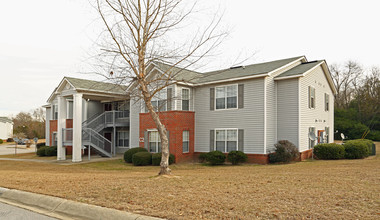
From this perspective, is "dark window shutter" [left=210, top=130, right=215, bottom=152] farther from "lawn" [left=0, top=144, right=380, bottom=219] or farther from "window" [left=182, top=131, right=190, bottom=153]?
"lawn" [left=0, top=144, right=380, bottom=219]

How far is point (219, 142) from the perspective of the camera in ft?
67.3

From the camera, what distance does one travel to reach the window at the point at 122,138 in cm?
2842

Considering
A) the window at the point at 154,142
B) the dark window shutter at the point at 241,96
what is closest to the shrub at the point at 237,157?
the dark window shutter at the point at 241,96

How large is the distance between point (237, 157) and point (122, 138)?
13.6m

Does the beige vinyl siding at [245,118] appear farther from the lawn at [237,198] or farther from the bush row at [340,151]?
the lawn at [237,198]

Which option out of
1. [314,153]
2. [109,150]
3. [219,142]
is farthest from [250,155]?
[109,150]

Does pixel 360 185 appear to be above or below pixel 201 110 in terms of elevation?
below

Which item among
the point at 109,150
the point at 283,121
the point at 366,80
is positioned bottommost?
the point at 109,150

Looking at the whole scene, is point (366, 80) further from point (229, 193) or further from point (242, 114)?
point (229, 193)

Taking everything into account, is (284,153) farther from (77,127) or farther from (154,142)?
(77,127)

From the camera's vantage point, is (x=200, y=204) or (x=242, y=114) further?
(x=242, y=114)

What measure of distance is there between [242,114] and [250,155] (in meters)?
2.56

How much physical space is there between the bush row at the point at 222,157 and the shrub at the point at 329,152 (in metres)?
4.79

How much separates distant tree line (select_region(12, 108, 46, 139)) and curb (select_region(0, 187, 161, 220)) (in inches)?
2440
